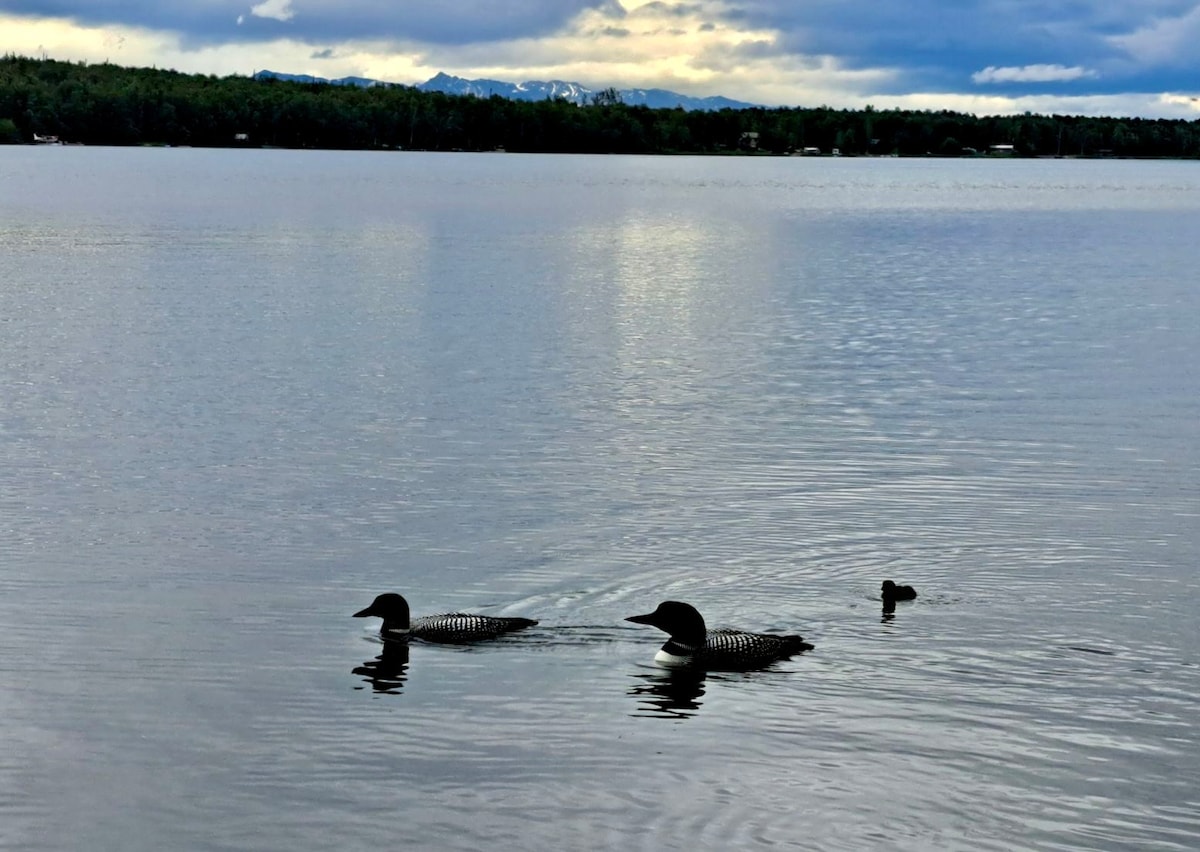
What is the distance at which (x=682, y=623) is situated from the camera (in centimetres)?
1603

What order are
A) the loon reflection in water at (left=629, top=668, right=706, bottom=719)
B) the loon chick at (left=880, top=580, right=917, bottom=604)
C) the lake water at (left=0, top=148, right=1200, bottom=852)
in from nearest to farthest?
the lake water at (left=0, top=148, right=1200, bottom=852) < the loon reflection in water at (left=629, top=668, right=706, bottom=719) < the loon chick at (left=880, top=580, right=917, bottom=604)

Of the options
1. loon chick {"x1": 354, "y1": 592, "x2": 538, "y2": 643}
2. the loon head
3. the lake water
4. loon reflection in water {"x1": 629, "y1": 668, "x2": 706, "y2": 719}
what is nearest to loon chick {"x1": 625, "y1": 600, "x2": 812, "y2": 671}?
loon reflection in water {"x1": 629, "y1": 668, "x2": 706, "y2": 719}

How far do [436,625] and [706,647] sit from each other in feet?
8.45

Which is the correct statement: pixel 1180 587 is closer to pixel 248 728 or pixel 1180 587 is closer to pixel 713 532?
pixel 713 532

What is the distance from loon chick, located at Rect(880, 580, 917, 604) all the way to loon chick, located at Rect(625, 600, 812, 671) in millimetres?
2145

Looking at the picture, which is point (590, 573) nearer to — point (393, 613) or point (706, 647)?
point (393, 613)

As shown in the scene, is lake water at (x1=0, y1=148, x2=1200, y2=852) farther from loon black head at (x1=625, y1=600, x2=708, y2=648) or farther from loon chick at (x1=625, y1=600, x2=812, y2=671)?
loon black head at (x1=625, y1=600, x2=708, y2=648)

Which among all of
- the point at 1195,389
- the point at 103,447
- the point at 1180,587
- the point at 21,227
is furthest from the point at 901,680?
the point at 21,227

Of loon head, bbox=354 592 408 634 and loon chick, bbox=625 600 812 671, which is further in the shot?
loon head, bbox=354 592 408 634

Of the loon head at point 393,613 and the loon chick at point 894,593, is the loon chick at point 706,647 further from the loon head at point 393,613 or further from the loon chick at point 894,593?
the loon head at point 393,613

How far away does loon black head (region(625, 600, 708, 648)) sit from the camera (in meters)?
16.0

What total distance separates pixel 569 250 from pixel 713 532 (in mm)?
54800

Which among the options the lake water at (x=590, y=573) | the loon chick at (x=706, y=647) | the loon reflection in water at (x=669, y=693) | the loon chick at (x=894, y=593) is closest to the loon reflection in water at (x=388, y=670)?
the lake water at (x=590, y=573)

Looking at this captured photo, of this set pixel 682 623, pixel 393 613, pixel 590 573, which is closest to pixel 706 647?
pixel 682 623
